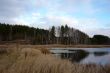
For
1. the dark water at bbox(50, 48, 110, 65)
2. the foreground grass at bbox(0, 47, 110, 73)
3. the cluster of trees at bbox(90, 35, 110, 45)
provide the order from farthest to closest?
the cluster of trees at bbox(90, 35, 110, 45) → the dark water at bbox(50, 48, 110, 65) → the foreground grass at bbox(0, 47, 110, 73)

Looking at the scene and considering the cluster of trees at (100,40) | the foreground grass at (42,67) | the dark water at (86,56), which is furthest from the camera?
the cluster of trees at (100,40)

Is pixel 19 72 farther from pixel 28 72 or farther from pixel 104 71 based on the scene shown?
pixel 104 71

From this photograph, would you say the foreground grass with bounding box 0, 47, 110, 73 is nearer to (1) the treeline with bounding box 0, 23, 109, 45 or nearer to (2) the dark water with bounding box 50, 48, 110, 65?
(2) the dark water with bounding box 50, 48, 110, 65

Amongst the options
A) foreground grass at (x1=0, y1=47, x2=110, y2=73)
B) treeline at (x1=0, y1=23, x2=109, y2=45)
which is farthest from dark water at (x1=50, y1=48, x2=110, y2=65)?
treeline at (x1=0, y1=23, x2=109, y2=45)

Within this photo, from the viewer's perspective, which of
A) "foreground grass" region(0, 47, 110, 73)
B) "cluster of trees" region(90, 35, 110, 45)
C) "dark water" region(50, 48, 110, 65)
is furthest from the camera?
"cluster of trees" region(90, 35, 110, 45)

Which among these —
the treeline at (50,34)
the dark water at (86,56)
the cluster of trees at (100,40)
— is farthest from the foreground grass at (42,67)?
the cluster of trees at (100,40)

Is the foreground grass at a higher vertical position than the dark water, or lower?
higher

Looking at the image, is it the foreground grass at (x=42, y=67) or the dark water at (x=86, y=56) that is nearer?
the foreground grass at (x=42, y=67)

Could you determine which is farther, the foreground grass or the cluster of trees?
the cluster of trees

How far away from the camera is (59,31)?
102 m

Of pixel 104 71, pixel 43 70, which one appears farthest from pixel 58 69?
pixel 104 71

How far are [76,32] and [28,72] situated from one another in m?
99.1

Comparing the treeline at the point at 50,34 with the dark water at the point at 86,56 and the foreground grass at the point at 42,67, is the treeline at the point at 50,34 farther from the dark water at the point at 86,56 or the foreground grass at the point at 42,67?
the foreground grass at the point at 42,67

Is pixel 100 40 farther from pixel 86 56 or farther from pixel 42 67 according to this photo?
pixel 42 67
